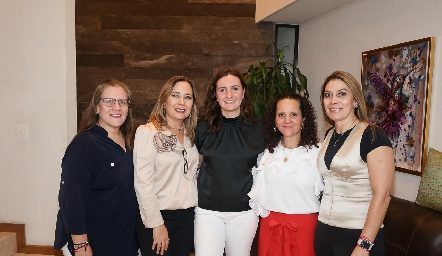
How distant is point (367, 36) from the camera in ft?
11.5

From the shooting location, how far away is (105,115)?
6.47 ft

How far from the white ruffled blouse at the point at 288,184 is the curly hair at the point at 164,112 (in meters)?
0.45

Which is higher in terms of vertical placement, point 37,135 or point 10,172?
point 37,135

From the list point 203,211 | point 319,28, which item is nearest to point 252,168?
point 203,211

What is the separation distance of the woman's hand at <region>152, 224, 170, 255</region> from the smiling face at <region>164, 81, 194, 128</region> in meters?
0.58

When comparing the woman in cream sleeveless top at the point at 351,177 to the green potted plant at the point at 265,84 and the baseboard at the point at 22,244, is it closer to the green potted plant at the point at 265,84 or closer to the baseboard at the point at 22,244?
the baseboard at the point at 22,244

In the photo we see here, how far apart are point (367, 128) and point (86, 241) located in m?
1.45

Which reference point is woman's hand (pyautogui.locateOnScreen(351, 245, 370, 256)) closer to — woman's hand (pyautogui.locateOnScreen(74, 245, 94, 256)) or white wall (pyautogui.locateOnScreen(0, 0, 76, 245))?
woman's hand (pyautogui.locateOnScreen(74, 245, 94, 256))

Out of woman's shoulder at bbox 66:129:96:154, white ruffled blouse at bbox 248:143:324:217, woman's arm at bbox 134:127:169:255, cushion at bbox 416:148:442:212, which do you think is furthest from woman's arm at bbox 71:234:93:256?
cushion at bbox 416:148:442:212

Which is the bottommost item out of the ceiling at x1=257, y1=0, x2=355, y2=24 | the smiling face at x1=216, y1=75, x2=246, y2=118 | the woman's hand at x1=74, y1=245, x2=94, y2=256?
the woman's hand at x1=74, y1=245, x2=94, y2=256

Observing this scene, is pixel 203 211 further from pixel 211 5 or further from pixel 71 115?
pixel 211 5

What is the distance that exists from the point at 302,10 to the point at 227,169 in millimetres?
2621

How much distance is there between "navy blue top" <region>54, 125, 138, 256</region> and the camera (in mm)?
1805

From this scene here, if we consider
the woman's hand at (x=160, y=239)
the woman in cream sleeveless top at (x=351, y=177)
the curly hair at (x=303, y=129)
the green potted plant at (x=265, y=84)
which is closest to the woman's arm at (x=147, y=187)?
the woman's hand at (x=160, y=239)
